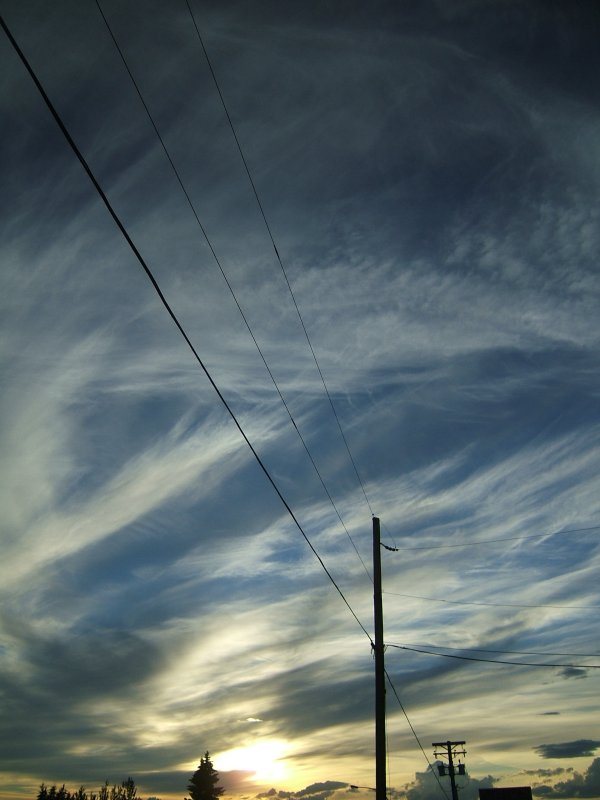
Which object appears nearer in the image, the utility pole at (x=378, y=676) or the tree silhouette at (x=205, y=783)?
the utility pole at (x=378, y=676)

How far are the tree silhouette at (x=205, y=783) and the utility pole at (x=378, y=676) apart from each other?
264 ft

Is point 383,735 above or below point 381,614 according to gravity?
below

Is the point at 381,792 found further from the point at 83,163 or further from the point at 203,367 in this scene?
the point at 83,163

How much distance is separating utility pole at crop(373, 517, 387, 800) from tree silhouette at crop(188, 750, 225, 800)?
80.4 metres

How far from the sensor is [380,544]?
18641 mm

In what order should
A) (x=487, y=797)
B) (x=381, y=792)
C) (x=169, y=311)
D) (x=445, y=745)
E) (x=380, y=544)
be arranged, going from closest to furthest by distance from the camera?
(x=169, y=311), (x=381, y=792), (x=380, y=544), (x=487, y=797), (x=445, y=745)

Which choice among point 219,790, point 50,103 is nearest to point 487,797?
point 50,103

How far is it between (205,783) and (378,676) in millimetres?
81776

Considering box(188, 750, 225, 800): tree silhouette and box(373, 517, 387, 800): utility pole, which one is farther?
box(188, 750, 225, 800): tree silhouette

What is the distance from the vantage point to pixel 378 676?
52.4 ft

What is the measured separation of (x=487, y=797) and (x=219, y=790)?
186 feet

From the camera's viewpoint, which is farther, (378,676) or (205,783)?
(205,783)

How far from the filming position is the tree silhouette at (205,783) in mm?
79000

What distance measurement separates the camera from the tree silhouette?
79000 mm
